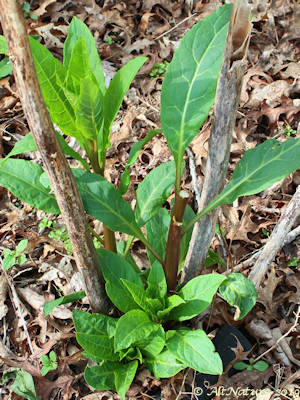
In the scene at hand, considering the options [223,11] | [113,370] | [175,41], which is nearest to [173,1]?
[175,41]

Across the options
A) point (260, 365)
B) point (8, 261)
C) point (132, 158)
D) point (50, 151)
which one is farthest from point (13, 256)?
point (260, 365)

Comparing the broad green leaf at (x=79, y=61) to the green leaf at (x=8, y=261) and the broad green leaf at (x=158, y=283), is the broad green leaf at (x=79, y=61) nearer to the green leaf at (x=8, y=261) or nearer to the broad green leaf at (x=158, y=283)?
the broad green leaf at (x=158, y=283)

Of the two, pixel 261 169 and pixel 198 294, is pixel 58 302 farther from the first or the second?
pixel 261 169

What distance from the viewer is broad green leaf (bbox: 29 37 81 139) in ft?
4.23

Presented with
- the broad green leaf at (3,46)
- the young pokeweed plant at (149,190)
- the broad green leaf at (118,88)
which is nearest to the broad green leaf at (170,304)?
the young pokeweed plant at (149,190)

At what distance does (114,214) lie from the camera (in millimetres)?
1465

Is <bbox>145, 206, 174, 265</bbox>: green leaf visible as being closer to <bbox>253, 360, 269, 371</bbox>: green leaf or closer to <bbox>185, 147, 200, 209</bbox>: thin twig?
<bbox>185, 147, 200, 209</bbox>: thin twig

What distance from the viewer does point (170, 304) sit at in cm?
153

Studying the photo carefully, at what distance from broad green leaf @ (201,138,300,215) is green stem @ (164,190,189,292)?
4.4 inches

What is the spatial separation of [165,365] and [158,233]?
0.69 metres

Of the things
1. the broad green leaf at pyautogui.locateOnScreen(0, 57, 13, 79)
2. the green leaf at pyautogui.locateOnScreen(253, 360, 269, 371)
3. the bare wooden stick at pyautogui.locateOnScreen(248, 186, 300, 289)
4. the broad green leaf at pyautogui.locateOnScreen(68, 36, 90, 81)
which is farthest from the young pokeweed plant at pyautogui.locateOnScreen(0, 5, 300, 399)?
the broad green leaf at pyautogui.locateOnScreen(0, 57, 13, 79)

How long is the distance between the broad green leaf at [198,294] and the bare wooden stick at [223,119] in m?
0.18

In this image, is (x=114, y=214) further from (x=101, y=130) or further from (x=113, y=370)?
(x=113, y=370)

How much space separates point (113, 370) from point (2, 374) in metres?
0.78
